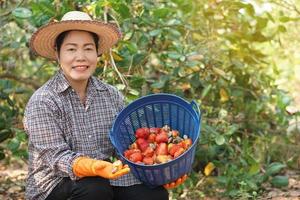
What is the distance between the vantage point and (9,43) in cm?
296

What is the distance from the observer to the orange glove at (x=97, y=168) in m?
1.89

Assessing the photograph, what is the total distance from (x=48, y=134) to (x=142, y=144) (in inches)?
14.2

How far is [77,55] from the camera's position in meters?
2.10

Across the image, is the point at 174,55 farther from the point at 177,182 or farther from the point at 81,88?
the point at 177,182

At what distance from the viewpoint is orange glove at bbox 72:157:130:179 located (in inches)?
74.4

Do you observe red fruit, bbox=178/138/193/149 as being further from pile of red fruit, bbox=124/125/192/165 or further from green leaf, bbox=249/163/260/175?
green leaf, bbox=249/163/260/175

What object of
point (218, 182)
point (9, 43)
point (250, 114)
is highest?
point (9, 43)

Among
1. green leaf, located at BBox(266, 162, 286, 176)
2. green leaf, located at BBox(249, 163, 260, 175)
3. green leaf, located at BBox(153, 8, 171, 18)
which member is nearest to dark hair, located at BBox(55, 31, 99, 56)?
green leaf, located at BBox(153, 8, 171, 18)

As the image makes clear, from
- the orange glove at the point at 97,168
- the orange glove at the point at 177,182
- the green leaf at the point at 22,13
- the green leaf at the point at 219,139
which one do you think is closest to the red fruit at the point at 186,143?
the orange glove at the point at 177,182

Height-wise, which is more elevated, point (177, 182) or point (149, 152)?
point (149, 152)

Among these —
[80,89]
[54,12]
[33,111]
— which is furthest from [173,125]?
[54,12]

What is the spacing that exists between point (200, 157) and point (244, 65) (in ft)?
2.09

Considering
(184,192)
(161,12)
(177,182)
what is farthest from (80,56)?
(184,192)

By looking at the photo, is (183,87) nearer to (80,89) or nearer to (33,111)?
(80,89)
